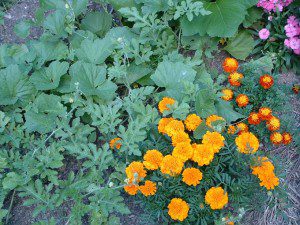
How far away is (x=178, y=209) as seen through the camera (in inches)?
85.0

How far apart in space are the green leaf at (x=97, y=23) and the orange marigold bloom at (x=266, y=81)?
4.23 ft

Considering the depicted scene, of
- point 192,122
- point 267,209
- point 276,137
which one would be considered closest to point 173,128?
point 192,122

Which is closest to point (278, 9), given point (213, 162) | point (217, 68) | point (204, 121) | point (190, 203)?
point (217, 68)

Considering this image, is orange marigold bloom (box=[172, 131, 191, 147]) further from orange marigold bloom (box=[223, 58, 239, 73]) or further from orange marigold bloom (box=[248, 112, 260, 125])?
orange marigold bloom (box=[223, 58, 239, 73])

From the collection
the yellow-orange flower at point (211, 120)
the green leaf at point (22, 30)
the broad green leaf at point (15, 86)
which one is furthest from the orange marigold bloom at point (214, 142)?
the green leaf at point (22, 30)

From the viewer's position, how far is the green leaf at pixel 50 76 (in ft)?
9.39

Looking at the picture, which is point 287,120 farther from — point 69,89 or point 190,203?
point 69,89

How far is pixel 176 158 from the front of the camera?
2.16 m

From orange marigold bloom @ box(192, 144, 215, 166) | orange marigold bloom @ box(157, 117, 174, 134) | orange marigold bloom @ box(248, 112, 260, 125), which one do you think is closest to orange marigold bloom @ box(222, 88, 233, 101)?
orange marigold bloom @ box(248, 112, 260, 125)

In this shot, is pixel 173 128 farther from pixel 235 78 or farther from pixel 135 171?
pixel 235 78

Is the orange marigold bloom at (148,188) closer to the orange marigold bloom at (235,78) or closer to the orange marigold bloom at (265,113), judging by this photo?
the orange marigold bloom at (265,113)

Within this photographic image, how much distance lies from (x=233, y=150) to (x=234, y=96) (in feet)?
1.92

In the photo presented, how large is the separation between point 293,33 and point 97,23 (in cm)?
150

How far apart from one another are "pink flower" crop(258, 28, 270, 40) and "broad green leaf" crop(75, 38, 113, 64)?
1.14 m
